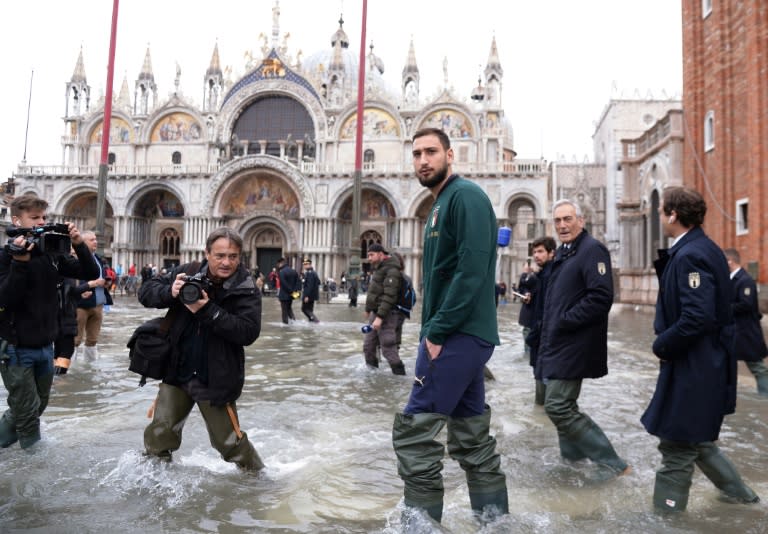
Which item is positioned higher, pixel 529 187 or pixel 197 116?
pixel 197 116

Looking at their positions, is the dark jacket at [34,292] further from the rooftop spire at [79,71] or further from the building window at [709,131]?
the rooftop spire at [79,71]

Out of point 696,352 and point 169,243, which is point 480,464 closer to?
point 696,352

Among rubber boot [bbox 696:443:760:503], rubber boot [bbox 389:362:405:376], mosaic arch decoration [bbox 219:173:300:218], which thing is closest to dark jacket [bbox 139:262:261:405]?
rubber boot [bbox 696:443:760:503]

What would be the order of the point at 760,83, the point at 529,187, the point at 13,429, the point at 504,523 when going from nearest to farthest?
the point at 504,523 → the point at 13,429 → the point at 760,83 → the point at 529,187

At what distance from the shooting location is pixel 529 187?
35250 millimetres

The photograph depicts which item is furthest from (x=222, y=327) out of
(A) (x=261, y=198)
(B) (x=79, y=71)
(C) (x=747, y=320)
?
(B) (x=79, y=71)

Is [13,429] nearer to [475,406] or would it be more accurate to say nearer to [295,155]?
[475,406]

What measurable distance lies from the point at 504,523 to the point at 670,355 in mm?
1279

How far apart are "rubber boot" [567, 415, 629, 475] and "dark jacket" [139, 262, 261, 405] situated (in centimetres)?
224

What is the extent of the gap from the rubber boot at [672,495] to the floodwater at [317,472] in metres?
0.07

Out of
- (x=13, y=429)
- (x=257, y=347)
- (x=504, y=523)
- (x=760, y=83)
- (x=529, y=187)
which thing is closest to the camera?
(x=504, y=523)

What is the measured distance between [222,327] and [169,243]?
39.1 m

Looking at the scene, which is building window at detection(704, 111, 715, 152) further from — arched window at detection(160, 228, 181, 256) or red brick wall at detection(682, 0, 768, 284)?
arched window at detection(160, 228, 181, 256)

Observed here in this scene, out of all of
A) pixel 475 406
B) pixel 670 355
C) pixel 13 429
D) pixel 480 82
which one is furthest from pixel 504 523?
pixel 480 82
